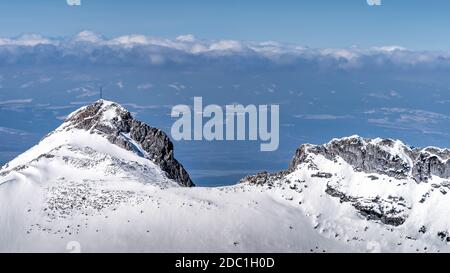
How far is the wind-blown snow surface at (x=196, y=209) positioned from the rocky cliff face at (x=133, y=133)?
209 inches

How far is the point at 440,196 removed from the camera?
4889 inches

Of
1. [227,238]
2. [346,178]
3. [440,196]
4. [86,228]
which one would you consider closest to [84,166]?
[86,228]

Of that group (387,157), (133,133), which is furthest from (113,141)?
(387,157)

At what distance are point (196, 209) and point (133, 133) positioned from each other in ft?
133

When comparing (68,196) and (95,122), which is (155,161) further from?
(68,196)

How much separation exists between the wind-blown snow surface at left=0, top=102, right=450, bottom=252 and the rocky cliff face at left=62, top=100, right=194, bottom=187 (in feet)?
17.4

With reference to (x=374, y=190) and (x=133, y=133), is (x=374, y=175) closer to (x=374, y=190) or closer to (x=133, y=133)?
(x=374, y=190)

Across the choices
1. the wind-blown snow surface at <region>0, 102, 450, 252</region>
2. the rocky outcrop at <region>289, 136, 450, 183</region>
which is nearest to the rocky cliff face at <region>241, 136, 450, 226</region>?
the rocky outcrop at <region>289, 136, 450, 183</region>

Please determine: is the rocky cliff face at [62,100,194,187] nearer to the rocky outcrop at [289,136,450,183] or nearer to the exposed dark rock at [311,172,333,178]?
the rocky outcrop at [289,136,450,183]

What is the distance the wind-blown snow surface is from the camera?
339 feet

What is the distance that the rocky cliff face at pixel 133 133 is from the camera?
145625mm

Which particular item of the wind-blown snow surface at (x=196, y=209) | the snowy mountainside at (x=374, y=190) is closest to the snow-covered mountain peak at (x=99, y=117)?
the wind-blown snow surface at (x=196, y=209)

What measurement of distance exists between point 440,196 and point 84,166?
60.9 metres

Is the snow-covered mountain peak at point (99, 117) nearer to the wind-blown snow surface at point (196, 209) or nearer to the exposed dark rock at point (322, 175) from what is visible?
the wind-blown snow surface at point (196, 209)
